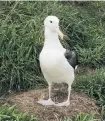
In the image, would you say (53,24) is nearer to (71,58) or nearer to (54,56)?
(54,56)

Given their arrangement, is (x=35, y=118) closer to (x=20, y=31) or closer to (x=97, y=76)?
(x=97, y=76)

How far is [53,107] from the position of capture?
5.82 metres

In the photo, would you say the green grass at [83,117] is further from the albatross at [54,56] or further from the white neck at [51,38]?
the white neck at [51,38]

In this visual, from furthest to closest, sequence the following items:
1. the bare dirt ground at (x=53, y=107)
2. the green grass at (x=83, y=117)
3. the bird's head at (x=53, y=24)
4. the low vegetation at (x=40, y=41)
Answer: the low vegetation at (x=40, y=41) → the bare dirt ground at (x=53, y=107) → the green grass at (x=83, y=117) → the bird's head at (x=53, y=24)

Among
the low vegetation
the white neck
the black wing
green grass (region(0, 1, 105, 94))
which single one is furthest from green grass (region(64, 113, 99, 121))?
green grass (region(0, 1, 105, 94))

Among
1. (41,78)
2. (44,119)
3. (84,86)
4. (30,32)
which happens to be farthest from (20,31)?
(44,119)

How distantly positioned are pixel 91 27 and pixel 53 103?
237cm

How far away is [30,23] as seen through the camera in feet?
23.9

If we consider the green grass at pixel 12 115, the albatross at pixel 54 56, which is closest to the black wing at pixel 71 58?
the albatross at pixel 54 56

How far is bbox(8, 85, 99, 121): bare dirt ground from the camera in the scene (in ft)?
18.8

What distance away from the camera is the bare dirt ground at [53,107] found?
18.8 ft

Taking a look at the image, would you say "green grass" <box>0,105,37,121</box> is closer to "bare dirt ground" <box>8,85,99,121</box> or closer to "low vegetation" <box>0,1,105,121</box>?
"low vegetation" <box>0,1,105,121</box>

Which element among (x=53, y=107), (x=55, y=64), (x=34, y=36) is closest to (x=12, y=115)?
(x=53, y=107)

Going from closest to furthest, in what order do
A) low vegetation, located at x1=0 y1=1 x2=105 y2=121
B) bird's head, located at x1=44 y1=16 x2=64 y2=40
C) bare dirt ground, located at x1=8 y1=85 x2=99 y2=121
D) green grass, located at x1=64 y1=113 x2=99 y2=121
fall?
1. bird's head, located at x1=44 y1=16 x2=64 y2=40
2. green grass, located at x1=64 y1=113 x2=99 y2=121
3. bare dirt ground, located at x1=8 y1=85 x2=99 y2=121
4. low vegetation, located at x1=0 y1=1 x2=105 y2=121
